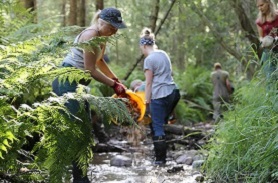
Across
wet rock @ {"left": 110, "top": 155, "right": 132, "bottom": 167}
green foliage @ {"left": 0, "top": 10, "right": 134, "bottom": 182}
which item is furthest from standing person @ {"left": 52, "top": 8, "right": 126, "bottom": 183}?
wet rock @ {"left": 110, "top": 155, "right": 132, "bottom": 167}

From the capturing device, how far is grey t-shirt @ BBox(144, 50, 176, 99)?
6902 mm

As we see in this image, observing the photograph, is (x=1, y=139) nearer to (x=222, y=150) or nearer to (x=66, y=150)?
(x=66, y=150)

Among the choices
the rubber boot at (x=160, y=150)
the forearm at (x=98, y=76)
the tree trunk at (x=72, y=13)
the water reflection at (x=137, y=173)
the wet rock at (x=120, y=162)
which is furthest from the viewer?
the tree trunk at (x=72, y=13)

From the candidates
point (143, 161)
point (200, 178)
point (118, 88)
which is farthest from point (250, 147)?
point (143, 161)

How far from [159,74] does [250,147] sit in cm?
304

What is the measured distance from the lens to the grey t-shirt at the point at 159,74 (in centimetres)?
690

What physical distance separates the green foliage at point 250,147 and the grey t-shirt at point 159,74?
1951 millimetres

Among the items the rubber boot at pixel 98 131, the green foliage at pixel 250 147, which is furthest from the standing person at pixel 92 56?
the rubber boot at pixel 98 131

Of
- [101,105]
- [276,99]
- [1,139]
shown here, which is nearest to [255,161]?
[276,99]

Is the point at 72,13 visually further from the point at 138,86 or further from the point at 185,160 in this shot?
the point at 185,160

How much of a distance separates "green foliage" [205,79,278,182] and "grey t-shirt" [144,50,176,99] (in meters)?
1.95

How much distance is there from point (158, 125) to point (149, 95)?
0.44 meters

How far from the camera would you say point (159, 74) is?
6.95 meters

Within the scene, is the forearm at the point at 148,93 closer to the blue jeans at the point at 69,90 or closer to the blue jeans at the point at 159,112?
the blue jeans at the point at 159,112
